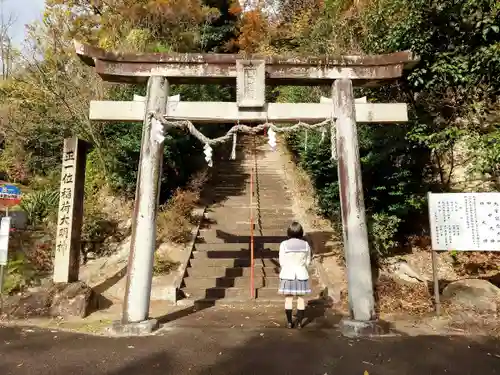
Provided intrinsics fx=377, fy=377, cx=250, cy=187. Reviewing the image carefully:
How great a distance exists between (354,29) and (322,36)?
7.45 feet

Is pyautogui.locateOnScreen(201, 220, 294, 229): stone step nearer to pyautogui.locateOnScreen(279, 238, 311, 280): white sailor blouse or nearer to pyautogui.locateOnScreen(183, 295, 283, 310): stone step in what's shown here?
pyautogui.locateOnScreen(183, 295, 283, 310): stone step

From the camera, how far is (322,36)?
47.1 feet

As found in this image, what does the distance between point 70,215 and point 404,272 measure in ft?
22.5

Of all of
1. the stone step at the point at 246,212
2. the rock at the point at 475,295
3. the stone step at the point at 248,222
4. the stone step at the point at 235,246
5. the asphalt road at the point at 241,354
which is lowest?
the asphalt road at the point at 241,354

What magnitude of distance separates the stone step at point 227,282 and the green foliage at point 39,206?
4483 mm

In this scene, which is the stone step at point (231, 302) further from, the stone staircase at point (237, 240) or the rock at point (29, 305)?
the rock at point (29, 305)

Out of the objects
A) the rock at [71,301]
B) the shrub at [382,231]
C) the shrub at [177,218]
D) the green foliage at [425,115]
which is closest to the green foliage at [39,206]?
the shrub at [177,218]

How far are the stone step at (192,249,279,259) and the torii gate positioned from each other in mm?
3357

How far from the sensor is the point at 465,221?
6.11 meters

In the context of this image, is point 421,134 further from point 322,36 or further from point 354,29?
point 322,36

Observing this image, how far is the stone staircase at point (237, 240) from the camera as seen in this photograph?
7852 mm

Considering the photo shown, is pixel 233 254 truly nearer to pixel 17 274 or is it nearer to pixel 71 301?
pixel 71 301

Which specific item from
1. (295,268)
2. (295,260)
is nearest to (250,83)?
(295,260)

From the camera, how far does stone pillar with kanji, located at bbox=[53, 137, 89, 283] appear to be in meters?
6.90
